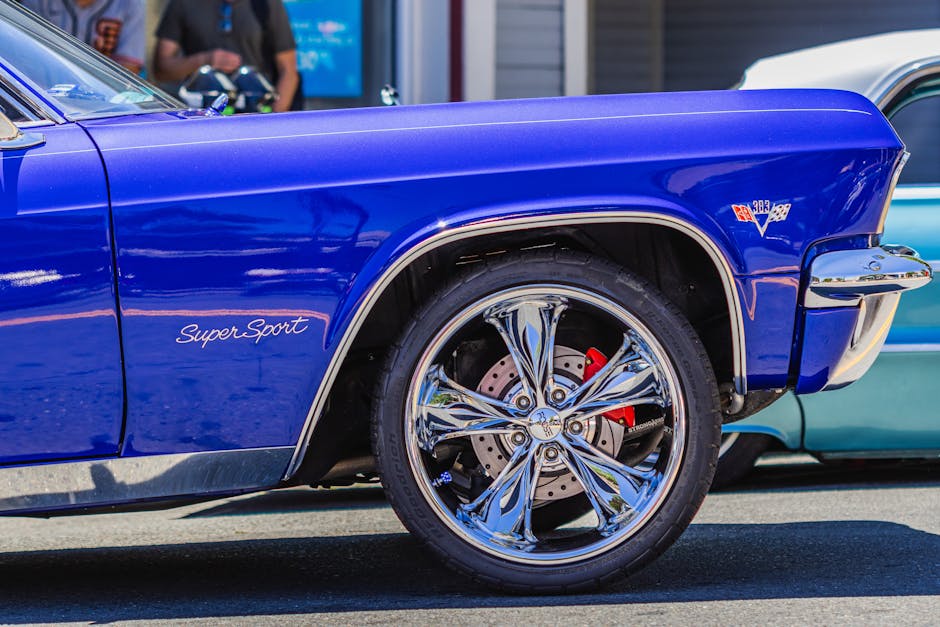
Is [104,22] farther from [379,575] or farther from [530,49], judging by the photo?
[379,575]

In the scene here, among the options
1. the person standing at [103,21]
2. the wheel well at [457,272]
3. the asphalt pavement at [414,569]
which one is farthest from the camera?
the person standing at [103,21]

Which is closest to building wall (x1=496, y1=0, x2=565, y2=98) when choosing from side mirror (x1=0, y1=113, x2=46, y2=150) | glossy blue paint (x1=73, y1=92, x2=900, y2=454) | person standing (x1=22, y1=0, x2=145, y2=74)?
person standing (x1=22, y1=0, x2=145, y2=74)

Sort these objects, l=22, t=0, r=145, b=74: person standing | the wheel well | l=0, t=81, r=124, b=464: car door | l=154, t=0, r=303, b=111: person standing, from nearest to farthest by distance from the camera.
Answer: l=0, t=81, r=124, b=464: car door, the wheel well, l=154, t=0, r=303, b=111: person standing, l=22, t=0, r=145, b=74: person standing

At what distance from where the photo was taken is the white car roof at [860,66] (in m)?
5.21

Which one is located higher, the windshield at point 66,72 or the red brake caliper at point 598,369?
the windshield at point 66,72

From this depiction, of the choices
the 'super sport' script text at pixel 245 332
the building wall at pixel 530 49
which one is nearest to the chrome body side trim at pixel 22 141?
the 'super sport' script text at pixel 245 332

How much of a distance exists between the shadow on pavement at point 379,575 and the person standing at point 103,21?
13.4 ft

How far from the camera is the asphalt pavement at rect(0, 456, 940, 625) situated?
3570 mm

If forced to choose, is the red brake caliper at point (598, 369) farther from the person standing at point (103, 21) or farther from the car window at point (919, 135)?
the person standing at point (103, 21)

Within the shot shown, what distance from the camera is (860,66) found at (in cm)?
531

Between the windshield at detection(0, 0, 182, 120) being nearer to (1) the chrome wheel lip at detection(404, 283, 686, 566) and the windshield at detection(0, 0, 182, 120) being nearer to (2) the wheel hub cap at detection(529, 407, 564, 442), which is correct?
(1) the chrome wheel lip at detection(404, 283, 686, 566)

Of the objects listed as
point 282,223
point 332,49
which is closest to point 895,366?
point 282,223

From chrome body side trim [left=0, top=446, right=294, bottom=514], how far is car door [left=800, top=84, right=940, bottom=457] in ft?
7.57

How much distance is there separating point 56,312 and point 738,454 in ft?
9.26
